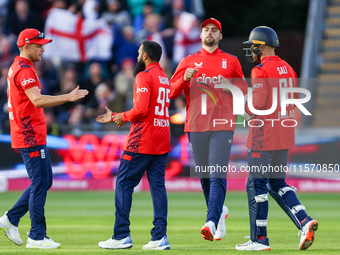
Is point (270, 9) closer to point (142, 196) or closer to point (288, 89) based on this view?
point (142, 196)

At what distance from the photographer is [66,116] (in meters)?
17.5

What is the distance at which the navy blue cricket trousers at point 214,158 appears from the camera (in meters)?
7.19

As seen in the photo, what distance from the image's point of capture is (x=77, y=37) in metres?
18.8

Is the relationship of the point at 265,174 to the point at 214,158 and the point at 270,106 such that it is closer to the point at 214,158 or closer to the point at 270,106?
the point at 214,158

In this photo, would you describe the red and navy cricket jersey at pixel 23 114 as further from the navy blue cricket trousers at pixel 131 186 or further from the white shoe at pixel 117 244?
the white shoe at pixel 117 244

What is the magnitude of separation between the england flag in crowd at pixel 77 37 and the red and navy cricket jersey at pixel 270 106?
1193 cm

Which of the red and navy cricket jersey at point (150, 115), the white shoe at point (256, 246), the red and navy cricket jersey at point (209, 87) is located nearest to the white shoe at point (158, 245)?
the white shoe at point (256, 246)

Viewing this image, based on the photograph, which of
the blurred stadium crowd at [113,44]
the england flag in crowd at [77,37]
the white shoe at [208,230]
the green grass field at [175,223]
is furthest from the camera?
the england flag in crowd at [77,37]

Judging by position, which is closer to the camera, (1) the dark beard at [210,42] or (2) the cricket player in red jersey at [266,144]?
(2) the cricket player in red jersey at [266,144]

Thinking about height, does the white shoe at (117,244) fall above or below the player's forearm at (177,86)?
below

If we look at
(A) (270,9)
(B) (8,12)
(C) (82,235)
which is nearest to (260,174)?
(C) (82,235)

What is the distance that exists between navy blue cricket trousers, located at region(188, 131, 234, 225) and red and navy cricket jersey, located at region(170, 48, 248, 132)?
130 millimetres

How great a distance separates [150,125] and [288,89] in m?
1.80

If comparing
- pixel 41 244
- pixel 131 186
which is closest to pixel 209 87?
pixel 131 186
